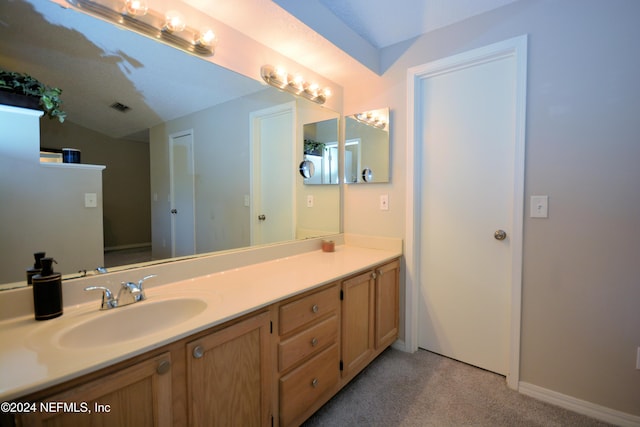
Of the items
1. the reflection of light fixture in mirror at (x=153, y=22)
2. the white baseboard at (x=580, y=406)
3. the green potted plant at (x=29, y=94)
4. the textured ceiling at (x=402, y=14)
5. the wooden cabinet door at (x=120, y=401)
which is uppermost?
the textured ceiling at (x=402, y=14)

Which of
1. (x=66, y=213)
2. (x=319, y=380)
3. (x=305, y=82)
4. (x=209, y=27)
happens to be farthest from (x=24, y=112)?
(x=319, y=380)

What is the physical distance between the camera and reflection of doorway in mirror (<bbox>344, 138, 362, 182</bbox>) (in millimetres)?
2459

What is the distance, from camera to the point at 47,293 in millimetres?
1034

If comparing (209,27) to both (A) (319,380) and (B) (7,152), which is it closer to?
(B) (7,152)

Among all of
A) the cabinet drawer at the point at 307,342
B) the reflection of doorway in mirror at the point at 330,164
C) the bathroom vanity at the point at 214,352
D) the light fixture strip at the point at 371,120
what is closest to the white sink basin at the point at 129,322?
the bathroom vanity at the point at 214,352

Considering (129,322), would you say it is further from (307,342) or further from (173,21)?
(173,21)

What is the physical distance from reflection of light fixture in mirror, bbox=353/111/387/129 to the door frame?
21 cm

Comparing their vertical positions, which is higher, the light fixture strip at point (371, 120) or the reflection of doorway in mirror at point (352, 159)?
the light fixture strip at point (371, 120)

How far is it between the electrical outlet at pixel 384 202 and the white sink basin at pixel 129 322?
1.55 m

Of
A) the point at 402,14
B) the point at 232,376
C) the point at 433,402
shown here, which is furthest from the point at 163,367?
the point at 402,14

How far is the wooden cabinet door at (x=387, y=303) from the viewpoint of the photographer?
2018 millimetres

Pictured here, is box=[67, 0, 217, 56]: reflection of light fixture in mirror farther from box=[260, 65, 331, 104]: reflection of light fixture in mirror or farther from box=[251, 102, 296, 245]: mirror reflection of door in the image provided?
A: box=[251, 102, 296, 245]: mirror reflection of door

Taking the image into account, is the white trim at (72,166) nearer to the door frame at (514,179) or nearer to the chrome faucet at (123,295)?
the chrome faucet at (123,295)

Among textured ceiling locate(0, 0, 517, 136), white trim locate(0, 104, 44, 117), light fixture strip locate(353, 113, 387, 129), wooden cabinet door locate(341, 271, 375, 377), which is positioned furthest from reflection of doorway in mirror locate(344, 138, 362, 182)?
white trim locate(0, 104, 44, 117)
